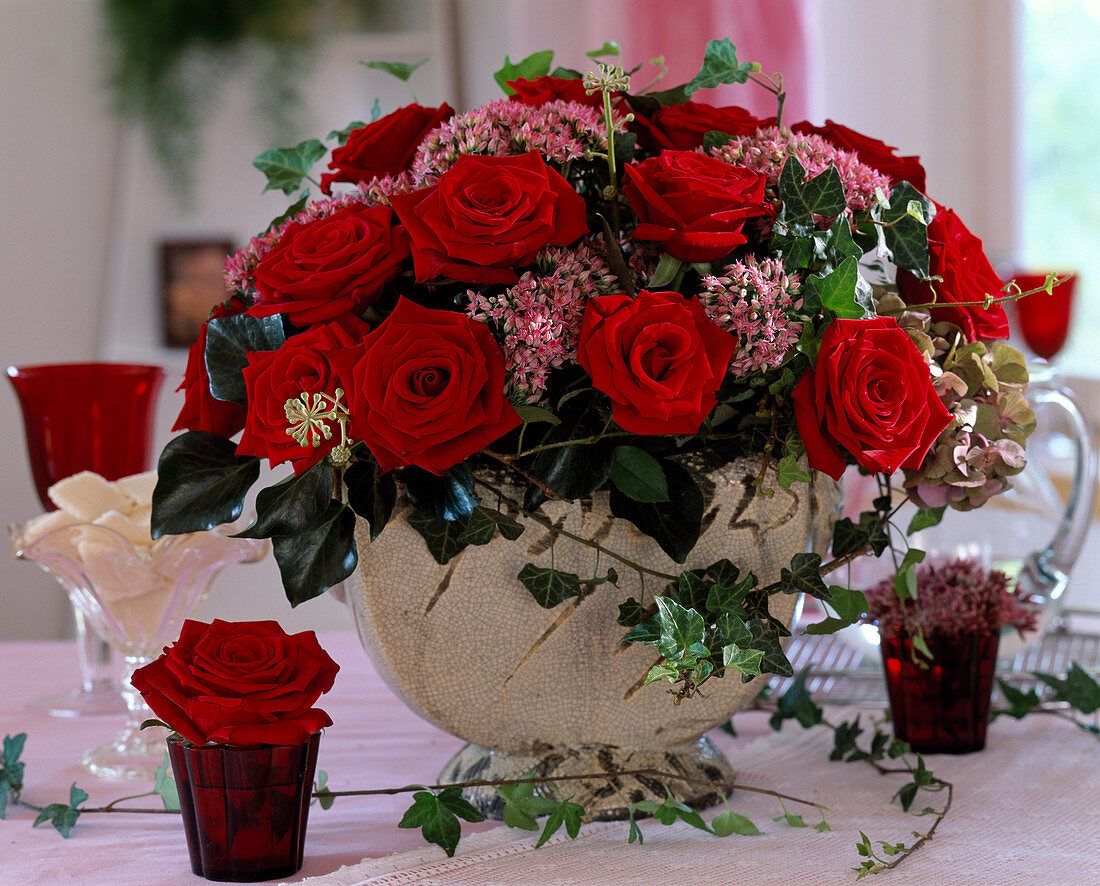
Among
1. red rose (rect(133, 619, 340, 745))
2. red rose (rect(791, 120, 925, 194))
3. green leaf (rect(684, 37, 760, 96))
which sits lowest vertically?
red rose (rect(133, 619, 340, 745))

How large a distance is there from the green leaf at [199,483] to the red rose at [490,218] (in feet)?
0.46

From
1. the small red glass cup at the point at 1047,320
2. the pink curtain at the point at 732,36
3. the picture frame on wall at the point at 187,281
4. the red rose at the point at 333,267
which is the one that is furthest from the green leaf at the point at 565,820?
the picture frame on wall at the point at 187,281

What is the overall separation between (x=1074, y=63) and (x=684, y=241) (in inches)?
78.2

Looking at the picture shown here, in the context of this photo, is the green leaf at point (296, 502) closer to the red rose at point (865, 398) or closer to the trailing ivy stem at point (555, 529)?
the trailing ivy stem at point (555, 529)

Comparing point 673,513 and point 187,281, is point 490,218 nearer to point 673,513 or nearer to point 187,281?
point 673,513

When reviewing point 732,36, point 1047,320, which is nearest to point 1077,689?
point 1047,320

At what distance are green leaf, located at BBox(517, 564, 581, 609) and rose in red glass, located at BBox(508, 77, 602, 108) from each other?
→ 0.24 metres

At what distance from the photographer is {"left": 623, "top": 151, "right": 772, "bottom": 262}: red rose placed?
48 cm

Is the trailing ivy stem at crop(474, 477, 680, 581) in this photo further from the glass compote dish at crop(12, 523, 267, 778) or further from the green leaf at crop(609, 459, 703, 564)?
the glass compote dish at crop(12, 523, 267, 778)

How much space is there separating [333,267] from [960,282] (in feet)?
1.03

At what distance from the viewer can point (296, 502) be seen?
1.66 feet

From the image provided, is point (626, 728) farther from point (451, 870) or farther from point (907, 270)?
point (907, 270)

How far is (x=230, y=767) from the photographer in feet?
1.58

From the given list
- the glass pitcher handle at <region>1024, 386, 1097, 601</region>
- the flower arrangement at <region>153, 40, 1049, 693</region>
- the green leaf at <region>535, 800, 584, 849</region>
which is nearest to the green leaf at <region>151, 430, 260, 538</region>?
the flower arrangement at <region>153, 40, 1049, 693</region>
